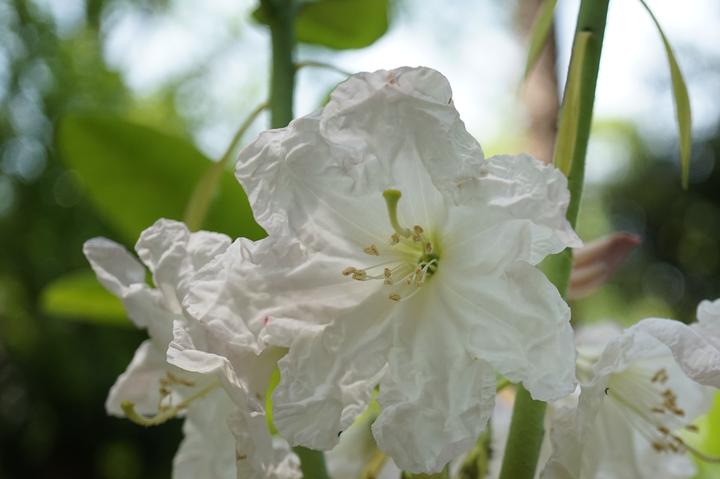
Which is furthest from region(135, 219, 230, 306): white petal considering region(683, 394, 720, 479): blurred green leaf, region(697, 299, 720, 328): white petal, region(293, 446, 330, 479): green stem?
region(683, 394, 720, 479): blurred green leaf

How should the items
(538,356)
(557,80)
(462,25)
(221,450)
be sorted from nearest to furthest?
(538,356) < (221,450) < (557,80) < (462,25)

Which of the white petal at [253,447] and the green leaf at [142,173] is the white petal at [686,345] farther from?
the green leaf at [142,173]

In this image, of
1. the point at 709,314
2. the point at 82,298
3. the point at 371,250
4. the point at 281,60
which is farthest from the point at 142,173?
the point at 709,314

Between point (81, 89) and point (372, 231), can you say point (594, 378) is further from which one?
point (81, 89)

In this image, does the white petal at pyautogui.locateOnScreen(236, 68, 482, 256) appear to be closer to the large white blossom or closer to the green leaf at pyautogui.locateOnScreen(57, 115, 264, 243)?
the large white blossom

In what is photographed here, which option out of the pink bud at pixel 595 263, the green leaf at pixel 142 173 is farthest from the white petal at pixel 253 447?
the green leaf at pixel 142 173

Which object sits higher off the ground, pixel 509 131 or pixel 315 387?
pixel 315 387

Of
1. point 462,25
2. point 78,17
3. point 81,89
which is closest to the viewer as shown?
point 81,89

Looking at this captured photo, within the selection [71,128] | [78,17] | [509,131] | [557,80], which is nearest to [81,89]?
[78,17]
